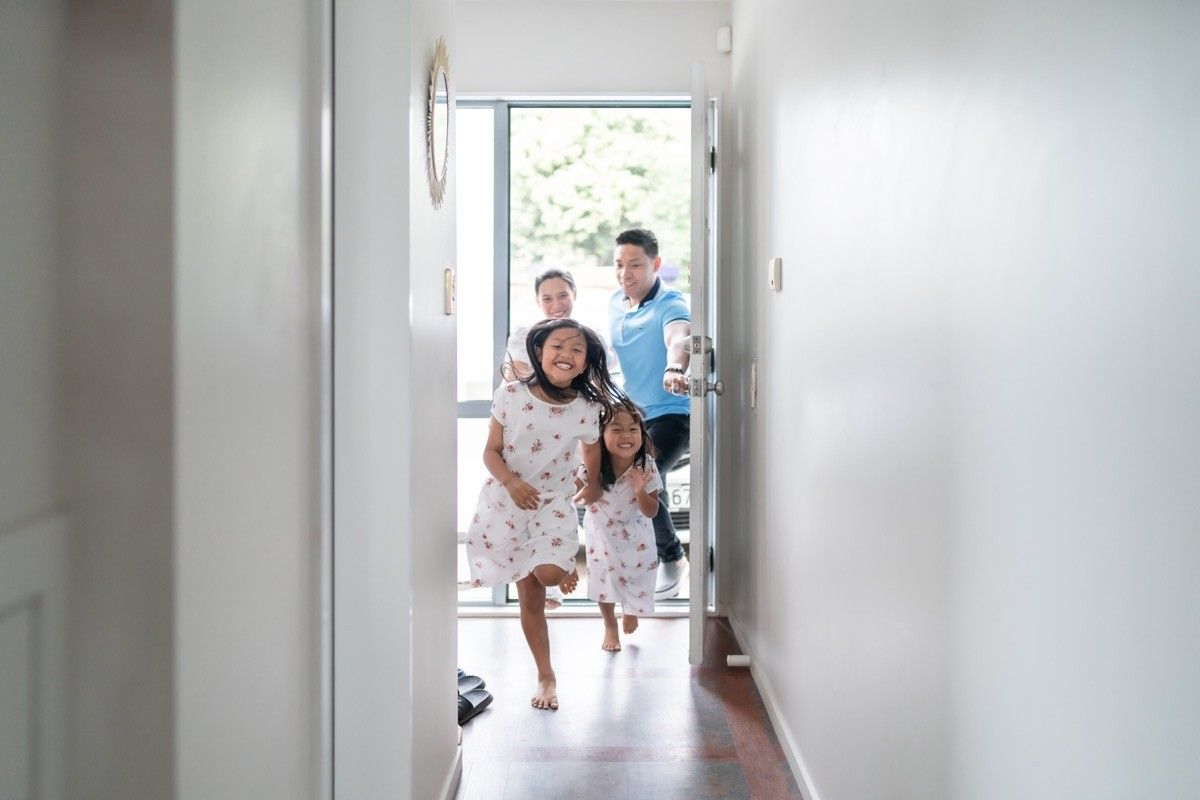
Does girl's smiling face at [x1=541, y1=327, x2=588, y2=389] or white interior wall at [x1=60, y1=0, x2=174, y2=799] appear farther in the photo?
girl's smiling face at [x1=541, y1=327, x2=588, y2=389]

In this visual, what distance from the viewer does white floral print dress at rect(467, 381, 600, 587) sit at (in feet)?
10.4

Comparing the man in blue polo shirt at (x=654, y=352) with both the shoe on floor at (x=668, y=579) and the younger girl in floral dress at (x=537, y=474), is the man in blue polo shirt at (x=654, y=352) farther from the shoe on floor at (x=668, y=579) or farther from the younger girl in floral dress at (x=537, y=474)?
the younger girl in floral dress at (x=537, y=474)

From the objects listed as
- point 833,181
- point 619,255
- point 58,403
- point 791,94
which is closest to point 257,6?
point 58,403

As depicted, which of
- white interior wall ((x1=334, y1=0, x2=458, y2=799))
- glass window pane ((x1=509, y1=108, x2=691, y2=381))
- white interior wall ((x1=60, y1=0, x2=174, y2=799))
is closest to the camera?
white interior wall ((x1=60, y1=0, x2=174, y2=799))

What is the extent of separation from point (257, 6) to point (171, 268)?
431mm

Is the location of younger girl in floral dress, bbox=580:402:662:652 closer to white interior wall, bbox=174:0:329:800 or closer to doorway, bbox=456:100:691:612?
doorway, bbox=456:100:691:612

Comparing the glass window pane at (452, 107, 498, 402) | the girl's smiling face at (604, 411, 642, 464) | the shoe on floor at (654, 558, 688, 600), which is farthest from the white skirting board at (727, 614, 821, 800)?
the glass window pane at (452, 107, 498, 402)

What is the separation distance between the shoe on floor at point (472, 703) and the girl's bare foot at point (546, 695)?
146mm

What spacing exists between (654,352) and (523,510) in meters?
1.01

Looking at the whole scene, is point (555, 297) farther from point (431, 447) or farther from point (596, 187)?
point (596, 187)

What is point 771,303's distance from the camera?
9.64 ft

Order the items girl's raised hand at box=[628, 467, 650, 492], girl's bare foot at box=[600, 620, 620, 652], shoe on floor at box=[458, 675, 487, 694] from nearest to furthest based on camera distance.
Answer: shoe on floor at box=[458, 675, 487, 694]
girl's raised hand at box=[628, 467, 650, 492]
girl's bare foot at box=[600, 620, 620, 652]

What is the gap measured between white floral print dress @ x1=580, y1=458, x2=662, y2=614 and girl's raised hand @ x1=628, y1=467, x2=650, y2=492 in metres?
0.02

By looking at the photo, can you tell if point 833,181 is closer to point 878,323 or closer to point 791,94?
point 878,323
